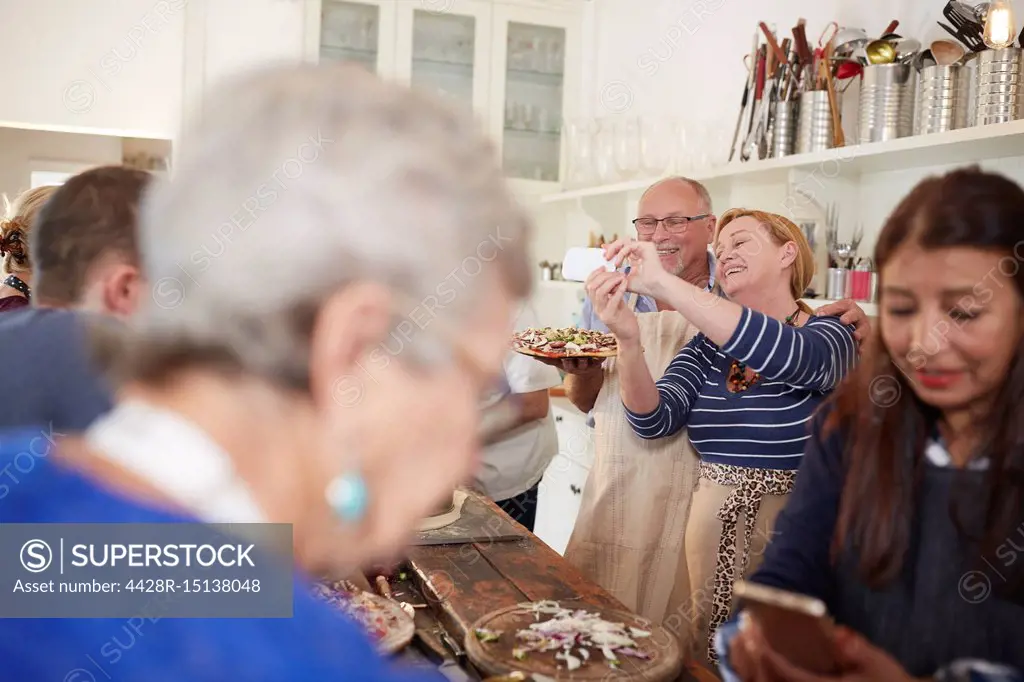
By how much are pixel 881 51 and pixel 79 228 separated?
2002 mm

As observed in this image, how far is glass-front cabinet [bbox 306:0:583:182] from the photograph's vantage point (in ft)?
11.9

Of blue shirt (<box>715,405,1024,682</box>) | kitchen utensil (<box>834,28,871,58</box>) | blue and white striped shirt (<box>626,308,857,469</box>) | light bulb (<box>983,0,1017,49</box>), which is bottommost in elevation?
blue shirt (<box>715,405,1024,682</box>)

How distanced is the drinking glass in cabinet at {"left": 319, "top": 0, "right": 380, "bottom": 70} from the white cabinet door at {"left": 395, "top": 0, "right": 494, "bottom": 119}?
0.11m

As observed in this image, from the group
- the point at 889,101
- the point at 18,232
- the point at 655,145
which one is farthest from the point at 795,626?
the point at 655,145

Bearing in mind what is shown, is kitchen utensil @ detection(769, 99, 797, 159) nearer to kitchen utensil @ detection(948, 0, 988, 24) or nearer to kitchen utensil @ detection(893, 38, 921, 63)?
kitchen utensil @ detection(893, 38, 921, 63)

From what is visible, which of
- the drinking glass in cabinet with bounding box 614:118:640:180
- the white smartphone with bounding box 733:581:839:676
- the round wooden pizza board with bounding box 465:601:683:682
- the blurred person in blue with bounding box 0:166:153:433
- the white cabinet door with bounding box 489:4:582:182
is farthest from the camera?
the white cabinet door with bounding box 489:4:582:182

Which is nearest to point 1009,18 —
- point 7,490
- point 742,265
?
point 742,265

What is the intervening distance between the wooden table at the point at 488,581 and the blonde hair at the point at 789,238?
2.29 ft

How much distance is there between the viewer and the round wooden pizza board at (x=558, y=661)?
3.25 ft

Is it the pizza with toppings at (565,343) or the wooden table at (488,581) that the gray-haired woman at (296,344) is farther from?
the pizza with toppings at (565,343)

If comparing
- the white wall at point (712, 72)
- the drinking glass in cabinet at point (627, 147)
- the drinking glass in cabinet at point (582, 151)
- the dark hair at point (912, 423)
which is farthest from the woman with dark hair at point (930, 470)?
the drinking glass in cabinet at point (582, 151)

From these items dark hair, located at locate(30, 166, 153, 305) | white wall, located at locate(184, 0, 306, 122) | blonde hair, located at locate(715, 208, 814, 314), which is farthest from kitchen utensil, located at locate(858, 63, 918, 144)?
white wall, located at locate(184, 0, 306, 122)

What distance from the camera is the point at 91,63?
3193 millimetres

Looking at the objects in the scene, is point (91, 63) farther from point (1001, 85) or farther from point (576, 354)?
point (1001, 85)
